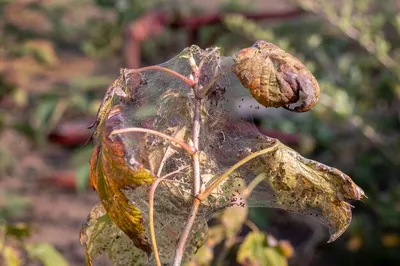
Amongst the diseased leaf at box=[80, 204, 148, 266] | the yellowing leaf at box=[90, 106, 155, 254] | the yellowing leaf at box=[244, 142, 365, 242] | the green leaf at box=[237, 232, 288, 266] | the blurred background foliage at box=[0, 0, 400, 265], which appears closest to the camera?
the yellowing leaf at box=[90, 106, 155, 254]

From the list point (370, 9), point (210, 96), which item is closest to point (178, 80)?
point (210, 96)

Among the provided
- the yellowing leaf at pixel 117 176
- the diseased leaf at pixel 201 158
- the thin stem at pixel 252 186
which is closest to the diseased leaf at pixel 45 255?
the thin stem at pixel 252 186

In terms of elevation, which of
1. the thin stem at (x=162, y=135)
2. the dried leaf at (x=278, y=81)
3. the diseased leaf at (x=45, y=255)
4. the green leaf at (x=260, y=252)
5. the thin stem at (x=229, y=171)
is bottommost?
the diseased leaf at (x=45, y=255)

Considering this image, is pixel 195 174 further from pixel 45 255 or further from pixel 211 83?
pixel 45 255

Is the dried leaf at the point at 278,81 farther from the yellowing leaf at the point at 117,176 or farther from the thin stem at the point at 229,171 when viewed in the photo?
the yellowing leaf at the point at 117,176

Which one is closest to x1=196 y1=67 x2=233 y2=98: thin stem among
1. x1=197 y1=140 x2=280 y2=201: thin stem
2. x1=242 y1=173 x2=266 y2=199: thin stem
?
x1=197 y1=140 x2=280 y2=201: thin stem

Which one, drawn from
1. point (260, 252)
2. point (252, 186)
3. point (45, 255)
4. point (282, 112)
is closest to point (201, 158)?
point (252, 186)

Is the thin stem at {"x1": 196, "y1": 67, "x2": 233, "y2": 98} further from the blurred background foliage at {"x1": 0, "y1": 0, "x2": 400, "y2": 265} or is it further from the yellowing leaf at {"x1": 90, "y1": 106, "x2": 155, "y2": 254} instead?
the blurred background foliage at {"x1": 0, "y1": 0, "x2": 400, "y2": 265}

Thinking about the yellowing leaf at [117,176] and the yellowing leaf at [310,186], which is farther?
the yellowing leaf at [310,186]
